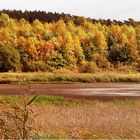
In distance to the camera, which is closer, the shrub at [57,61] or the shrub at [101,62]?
the shrub at [57,61]

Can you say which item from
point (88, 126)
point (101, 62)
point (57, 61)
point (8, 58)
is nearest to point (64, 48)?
point (57, 61)

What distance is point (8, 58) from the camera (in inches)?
3386

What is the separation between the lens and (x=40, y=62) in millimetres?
95000

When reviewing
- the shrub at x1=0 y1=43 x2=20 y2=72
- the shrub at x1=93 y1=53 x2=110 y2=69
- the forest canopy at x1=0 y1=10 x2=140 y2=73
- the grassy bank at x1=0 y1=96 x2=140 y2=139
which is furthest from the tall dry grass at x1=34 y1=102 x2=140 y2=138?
the shrub at x1=93 y1=53 x2=110 y2=69

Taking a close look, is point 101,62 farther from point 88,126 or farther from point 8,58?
point 88,126

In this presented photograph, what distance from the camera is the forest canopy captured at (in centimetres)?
9412

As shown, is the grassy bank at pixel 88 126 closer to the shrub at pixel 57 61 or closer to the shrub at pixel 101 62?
the shrub at pixel 57 61

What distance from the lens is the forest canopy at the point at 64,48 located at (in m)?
94.1

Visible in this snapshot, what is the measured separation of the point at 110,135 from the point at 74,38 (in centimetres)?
9801

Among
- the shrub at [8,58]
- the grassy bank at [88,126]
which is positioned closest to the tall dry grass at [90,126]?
the grassy bank at [88,126]

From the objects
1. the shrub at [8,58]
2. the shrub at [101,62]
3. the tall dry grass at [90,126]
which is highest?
the tall dry grass at [90,126]

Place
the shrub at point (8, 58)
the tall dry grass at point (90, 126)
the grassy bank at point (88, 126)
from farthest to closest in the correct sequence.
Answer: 1. the shrub at point (8, 58)
2. the tall dry grass at point (90, 126)
3. the grassy bank at point (88, 126)

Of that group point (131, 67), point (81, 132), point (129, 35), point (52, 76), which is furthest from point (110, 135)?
point (129, 35)

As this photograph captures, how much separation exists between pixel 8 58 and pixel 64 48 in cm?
2048
